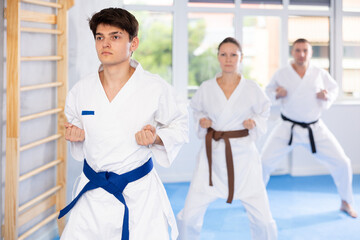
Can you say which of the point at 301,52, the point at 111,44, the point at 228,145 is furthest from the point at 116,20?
the point at 301,52

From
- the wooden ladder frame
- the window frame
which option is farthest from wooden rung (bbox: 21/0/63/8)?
the window frame

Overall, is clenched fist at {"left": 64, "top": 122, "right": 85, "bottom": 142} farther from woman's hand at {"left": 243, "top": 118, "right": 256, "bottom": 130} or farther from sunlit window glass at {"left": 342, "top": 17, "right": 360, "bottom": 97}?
sunlit window glass at {"left": 342, "top": 17, "right": 360, "bottom": 97}

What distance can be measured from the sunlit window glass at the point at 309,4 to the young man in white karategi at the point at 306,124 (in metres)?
1.63

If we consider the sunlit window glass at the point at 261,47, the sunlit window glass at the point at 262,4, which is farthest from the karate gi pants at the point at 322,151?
the sunlit window glass at the point at 262,4

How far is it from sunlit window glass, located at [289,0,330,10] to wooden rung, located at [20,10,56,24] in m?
3.51

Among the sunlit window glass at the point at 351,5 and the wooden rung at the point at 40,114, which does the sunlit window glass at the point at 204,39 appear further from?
the wooden rung at the point at 40,114

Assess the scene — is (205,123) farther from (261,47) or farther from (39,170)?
(261,47)

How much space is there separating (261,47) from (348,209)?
8.07ft

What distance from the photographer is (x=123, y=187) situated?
194 cm

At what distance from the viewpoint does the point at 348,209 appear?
13.4ft

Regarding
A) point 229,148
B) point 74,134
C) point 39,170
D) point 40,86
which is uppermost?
point 40,86

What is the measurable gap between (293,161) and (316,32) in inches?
63.8

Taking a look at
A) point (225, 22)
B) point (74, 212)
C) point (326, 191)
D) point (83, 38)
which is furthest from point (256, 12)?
point (74, 212)

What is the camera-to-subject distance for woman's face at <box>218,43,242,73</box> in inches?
119
